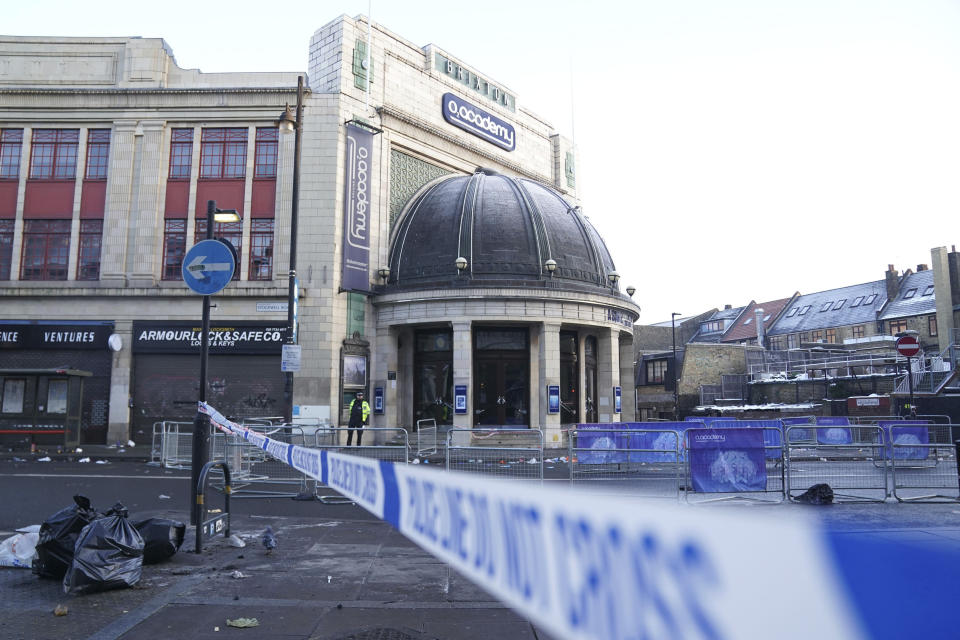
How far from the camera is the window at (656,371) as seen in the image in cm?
5253

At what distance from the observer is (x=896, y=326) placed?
53781 millimetres

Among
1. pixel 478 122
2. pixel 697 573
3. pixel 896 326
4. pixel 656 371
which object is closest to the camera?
pixel 697 573

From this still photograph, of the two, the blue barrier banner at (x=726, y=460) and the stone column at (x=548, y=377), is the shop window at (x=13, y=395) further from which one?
the blue barrier banner at (x=726, y=460)

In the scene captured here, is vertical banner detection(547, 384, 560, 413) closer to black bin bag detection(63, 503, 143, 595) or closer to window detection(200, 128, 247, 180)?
window detection(200, 128, 247, 180)

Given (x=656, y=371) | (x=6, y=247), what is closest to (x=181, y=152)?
(x=6, y=247)

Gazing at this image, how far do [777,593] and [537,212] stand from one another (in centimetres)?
2840

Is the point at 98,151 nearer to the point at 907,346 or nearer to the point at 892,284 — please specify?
the point at 907,346

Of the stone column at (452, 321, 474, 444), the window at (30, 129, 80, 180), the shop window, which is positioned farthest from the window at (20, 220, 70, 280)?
the stone column at (452, 321, 474, 444)

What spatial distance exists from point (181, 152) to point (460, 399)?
50.2 feet

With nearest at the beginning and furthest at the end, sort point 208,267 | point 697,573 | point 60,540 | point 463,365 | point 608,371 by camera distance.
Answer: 1. point 697,573
2. point 60,540
3. point 208,267
4. point 463,365
5. point 608,371

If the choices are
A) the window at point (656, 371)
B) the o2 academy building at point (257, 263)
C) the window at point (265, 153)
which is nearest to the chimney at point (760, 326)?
the window at point (656, 371)

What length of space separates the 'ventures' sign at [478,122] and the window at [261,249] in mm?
10909

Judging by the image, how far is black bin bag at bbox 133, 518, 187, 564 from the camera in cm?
688

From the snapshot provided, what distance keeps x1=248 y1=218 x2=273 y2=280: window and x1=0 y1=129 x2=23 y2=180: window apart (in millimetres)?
10318
